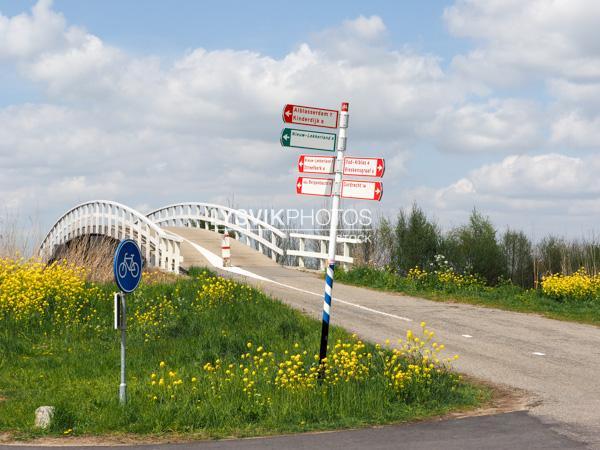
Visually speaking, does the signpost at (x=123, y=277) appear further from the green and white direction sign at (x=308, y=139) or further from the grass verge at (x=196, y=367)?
the green and white direction sign at (x=308, y=139)

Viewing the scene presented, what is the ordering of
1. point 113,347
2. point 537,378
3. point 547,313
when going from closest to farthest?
point 537,378
point 113,347
point 547,313

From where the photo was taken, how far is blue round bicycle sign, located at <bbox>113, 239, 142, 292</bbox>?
909 cm

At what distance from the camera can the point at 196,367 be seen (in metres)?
12.0

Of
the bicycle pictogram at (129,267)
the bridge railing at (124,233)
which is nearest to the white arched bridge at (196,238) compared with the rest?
the bridge railing at (124,233)

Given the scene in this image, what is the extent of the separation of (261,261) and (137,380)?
17.7m

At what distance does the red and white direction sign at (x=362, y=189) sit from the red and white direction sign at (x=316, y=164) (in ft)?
1.01

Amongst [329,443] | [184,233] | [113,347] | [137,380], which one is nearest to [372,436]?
[329,443]

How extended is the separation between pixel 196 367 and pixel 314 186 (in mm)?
4028

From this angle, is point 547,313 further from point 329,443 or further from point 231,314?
point 329,443

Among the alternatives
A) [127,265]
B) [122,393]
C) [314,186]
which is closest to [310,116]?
[314,186]

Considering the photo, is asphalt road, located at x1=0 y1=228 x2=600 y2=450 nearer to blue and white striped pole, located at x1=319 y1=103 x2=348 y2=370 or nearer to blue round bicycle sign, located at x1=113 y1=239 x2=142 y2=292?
blue and white striped pole, located at x1=319 y1=103 x2=348 y2=370

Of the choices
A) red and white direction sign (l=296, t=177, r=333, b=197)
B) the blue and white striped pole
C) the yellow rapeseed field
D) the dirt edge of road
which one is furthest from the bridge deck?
the dirt edge of road

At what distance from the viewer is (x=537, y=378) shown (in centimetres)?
1075

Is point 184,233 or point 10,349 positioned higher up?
point 184,233
